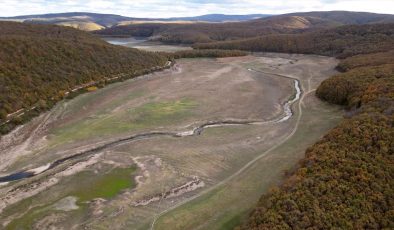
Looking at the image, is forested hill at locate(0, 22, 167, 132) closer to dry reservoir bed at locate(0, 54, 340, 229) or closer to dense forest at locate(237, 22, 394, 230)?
dry reservoir bed at locate(0, 54, 340, 229)

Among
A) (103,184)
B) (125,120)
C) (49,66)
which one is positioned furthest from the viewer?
(49,66)

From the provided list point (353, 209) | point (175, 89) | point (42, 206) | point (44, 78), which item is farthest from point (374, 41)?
point (42, 206)

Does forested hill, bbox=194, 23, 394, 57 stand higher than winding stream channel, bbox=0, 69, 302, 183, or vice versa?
forested hill, bbox=194, 23, 394, 57

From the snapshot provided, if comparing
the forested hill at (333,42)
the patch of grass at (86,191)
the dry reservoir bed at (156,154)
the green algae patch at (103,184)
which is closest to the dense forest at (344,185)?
the dry reservoir bed at (156,154)

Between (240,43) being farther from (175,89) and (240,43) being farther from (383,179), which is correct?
(383,179)

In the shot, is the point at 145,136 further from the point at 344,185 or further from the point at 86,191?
the point at 344,185

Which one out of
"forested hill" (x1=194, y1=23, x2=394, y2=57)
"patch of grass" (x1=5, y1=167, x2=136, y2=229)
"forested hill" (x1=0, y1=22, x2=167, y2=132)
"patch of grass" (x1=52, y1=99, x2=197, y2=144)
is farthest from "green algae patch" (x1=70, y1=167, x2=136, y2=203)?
"forested hill" (x1=194, y1=23, x2=394, y2=57)

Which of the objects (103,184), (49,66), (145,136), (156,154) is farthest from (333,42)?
(103,184)
